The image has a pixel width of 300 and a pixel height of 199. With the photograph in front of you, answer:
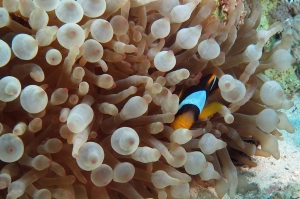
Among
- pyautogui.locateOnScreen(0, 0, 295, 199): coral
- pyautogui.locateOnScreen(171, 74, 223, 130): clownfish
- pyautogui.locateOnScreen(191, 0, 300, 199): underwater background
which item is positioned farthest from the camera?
pyautogui.locateOnScreen(191, 0, 300, 199): underwater background

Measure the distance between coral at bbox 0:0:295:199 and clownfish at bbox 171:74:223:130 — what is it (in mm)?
34

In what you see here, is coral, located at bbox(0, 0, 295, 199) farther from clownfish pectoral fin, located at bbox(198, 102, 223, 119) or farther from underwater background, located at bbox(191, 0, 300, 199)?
underwater background, located at bbox(191, 0, 300, 199)

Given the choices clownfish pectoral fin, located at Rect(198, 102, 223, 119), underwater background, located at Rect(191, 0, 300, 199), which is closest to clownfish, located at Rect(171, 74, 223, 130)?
clownfish pectoral fin, located at Rect(198, 102, 223, 119)

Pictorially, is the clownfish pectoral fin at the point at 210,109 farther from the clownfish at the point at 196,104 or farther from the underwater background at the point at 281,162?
the underwater background at the point at 281,162

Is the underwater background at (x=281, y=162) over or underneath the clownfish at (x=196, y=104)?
underneath

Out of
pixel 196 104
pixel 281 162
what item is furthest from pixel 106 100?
pixel 281 162

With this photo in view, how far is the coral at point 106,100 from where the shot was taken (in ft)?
3.88

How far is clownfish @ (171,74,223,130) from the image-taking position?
4.79 ft

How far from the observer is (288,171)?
178cm

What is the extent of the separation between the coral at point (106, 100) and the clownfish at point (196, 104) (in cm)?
3

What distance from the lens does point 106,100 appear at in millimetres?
1352

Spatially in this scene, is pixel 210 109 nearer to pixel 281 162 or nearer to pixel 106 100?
pixel 106 100

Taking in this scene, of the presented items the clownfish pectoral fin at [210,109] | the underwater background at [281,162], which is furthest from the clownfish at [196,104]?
the underwater background at [281,162]

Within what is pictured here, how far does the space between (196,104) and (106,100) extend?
40 cm
